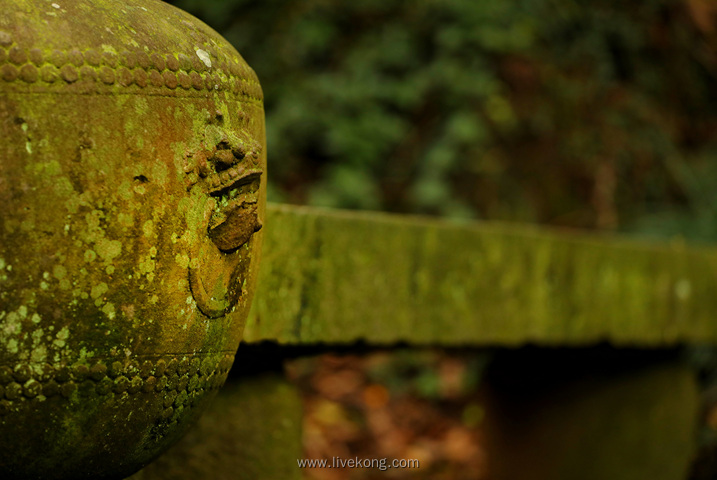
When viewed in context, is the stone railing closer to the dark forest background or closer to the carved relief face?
the carved relief face

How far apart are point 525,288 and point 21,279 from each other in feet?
5.31

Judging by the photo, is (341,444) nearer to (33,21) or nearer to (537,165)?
(537,165)

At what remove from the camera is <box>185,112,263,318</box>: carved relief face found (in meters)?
1.12

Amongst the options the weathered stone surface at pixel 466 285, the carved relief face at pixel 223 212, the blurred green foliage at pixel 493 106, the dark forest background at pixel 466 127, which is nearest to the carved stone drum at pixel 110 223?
the carved relief face at pixel 223 212

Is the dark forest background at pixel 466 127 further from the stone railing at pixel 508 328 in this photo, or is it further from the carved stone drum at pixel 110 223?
the carved stone drum at pixel 110 223

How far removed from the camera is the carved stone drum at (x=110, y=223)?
0.99 m

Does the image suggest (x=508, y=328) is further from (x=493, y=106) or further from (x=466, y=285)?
(x=493, y=106)

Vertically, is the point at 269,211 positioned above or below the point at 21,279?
below

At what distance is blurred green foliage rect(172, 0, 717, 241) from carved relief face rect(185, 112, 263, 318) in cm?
207

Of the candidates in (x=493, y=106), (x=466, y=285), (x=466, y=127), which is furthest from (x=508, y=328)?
(x=493, y=106)

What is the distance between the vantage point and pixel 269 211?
61.6 inches

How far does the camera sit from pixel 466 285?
2180 mm

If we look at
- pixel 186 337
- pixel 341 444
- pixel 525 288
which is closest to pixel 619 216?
pixel 341 444

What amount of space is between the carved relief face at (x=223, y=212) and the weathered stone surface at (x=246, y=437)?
1.80 feet
